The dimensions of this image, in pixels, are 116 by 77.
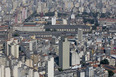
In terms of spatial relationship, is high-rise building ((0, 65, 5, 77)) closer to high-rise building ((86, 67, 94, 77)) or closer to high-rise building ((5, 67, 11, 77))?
high-rise building ((5, 67, 11, 77))

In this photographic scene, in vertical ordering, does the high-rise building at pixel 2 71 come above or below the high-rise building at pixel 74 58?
above

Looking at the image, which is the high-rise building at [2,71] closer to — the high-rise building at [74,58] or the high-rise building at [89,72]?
the high-rise building at [89,72]

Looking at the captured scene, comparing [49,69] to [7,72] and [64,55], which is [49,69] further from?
[64,55]

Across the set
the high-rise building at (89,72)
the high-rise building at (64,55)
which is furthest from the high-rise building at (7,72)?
the high-rise building at (89,72)

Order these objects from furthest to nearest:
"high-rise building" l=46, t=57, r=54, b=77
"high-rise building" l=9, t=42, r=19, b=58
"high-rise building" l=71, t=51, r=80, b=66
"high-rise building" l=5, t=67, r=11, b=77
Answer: "high-rise building" l=9, t=42, r=19, b=58 < "high-rise building" l=71, t=51, r=80, b=66 < "high-rise building" l=46, t=57, r=54, b=77 < "high-rise building" l=5, t=67, r=11, b=77

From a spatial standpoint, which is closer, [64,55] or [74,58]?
[64,55]

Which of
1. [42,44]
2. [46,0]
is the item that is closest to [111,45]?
[42,44]

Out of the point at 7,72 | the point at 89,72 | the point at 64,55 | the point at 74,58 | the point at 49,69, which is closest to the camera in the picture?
the point at 7,72

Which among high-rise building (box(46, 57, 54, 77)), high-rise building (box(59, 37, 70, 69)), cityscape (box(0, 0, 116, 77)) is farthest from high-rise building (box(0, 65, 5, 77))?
high-rise building (box(59, 37, 70, 69))

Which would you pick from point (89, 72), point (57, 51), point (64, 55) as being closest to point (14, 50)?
point (57, 51)

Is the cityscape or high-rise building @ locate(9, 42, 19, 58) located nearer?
the cityscape

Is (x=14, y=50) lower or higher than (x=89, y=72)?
higher

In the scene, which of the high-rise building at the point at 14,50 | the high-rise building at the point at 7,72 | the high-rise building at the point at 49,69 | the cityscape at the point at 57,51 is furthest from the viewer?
the high-rise building at the point at 14,50

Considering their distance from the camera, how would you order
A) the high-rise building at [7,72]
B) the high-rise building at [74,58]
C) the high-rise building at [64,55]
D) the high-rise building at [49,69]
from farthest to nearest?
1. the high-rise building at [74,58]
2. the high-rise building at [64,55]
3. the high-rise building at [49,69]
4. the high-rise building at [7,72]
